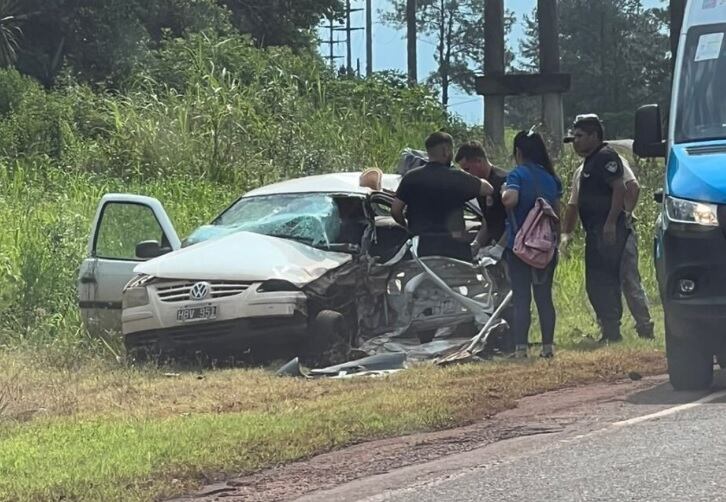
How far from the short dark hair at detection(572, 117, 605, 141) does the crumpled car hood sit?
7.71 feet

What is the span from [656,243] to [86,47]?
1007 inches

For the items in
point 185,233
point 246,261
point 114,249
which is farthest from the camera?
point 185,233

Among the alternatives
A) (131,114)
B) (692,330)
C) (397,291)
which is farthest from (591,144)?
(131,114)

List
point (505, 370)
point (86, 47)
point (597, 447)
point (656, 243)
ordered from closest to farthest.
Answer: point (597, 447)
point (656, 243)
point (505, 370)
point (86, 47)

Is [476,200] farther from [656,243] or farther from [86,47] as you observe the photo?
[86,47]

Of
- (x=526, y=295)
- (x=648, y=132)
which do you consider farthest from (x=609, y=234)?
(x=648, y=132)

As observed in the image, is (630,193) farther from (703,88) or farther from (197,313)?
(197,313)

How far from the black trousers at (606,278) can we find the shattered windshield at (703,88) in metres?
2.30

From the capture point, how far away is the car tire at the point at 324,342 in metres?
10.3

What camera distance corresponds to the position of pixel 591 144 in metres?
11.0

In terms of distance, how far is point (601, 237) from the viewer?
10992 millimetres

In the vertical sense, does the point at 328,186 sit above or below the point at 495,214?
above

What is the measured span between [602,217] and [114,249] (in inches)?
177

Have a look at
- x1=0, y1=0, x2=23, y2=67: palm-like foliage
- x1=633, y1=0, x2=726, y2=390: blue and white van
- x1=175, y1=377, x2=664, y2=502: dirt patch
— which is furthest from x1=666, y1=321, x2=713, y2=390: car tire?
x1=0, y1=0, x2=23, y2=67: palm-like foliage
